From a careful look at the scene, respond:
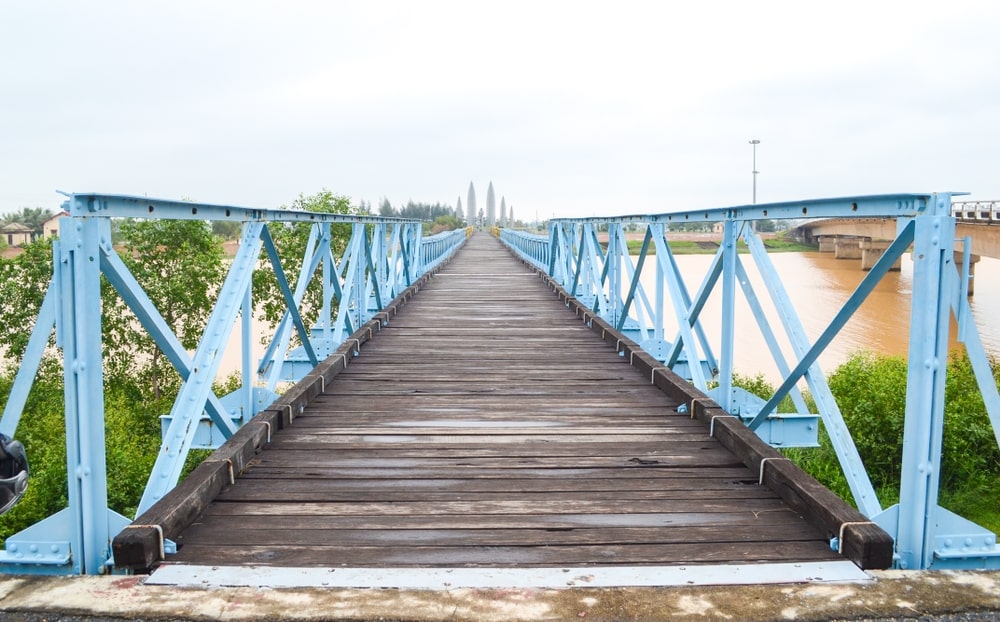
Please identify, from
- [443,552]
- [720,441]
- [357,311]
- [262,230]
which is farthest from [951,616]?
[357,311]

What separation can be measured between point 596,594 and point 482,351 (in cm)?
465

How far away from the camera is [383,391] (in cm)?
545

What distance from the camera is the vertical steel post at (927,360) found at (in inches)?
98.5

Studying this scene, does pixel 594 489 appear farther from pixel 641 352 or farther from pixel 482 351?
pixel 482 351

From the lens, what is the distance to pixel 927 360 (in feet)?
8.31

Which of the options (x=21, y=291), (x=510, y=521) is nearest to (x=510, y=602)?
(x=510, y=521)

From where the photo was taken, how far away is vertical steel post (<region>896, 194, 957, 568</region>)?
250cm

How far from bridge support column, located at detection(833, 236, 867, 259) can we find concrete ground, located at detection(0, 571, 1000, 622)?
5795 cm

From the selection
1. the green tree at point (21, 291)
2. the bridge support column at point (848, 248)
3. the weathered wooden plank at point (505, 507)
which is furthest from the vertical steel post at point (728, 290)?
the bridge support column at point (848, 248)

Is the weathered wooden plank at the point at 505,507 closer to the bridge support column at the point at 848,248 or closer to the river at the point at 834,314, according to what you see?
the river at the point at 834,314

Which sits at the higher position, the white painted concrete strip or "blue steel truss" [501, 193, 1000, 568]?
"blue steel truss" [501, 193, 1000, 568]

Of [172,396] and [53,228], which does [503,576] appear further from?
[53,228]

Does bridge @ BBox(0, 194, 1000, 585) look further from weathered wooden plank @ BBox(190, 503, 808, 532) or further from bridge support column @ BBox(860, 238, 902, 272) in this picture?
bridge support column @ BBox(860, 238, 902, 272)

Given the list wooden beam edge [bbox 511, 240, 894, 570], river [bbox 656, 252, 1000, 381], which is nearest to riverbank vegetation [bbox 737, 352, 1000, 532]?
river [bbox 656, 252, 1000, 381]
